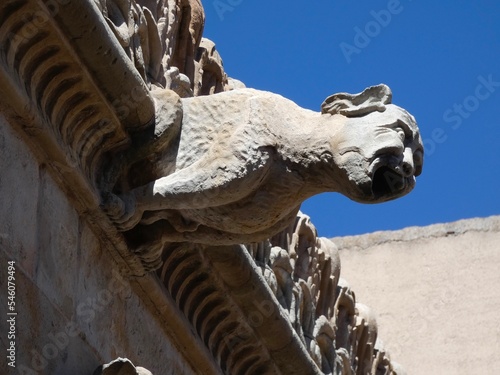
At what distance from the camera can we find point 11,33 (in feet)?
17.5

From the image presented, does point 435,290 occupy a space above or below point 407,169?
above

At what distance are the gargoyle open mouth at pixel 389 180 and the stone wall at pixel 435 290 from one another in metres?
5.27

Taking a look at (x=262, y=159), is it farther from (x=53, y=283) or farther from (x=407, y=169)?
(x=53, y=283)

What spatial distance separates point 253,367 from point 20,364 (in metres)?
2.12

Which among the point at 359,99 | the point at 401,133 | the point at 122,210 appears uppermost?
the point at 359,99

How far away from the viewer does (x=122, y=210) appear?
5.80 m

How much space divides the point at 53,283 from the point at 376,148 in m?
1.09

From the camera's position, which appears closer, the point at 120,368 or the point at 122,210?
A: the point at 120,368

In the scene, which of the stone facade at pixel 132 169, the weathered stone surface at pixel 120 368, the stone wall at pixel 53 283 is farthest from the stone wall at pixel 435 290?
the weathered stone surface at pixel 120 368

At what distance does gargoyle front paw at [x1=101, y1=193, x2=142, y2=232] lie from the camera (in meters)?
5.79

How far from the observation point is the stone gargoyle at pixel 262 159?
568cm

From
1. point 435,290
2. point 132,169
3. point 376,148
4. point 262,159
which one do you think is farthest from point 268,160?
point 435,290

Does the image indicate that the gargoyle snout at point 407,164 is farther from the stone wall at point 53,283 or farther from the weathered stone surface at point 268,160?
the stone wall at point 53,283

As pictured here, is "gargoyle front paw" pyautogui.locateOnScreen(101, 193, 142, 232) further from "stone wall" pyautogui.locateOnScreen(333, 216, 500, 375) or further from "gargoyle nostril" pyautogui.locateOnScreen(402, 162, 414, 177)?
"stone wall" pyautogui.locateOnScreen(333, 216, 500, 375)
